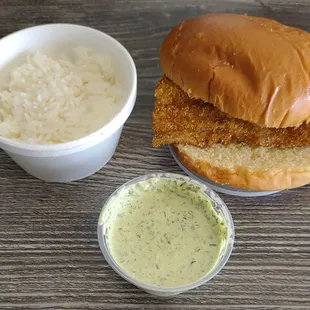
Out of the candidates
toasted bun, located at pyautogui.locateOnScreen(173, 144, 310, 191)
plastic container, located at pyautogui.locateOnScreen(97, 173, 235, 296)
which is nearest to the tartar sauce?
plastic container, located at pyautogui.locateOnScreen(97, 173, 235, 296)

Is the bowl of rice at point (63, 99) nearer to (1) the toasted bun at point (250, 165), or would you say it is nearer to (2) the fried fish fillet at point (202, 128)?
(2) the fried fish fillet at point (202, 128)

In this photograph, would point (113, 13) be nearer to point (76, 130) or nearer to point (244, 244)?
point (76, 130)

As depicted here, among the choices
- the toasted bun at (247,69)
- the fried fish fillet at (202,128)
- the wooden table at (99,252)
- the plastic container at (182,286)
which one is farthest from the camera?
the fried fish fillet at (202,128)

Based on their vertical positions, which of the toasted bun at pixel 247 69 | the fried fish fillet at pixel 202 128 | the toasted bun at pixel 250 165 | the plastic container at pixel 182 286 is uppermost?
the toasted bun at pixel 247 69

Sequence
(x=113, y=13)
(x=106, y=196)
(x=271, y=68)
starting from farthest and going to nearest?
(x=113, y=13), (x=106, y=196), (x=271, y=68)

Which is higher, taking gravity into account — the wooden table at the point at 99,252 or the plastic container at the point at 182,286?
the plastic container at the point at 182,286

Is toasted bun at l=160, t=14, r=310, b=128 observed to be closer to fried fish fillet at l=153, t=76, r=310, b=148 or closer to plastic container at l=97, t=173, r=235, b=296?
fried fish fillet at l=153, t=76, r=310, b=148

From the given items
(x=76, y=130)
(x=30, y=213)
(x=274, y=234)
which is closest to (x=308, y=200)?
(x=274, y=234)

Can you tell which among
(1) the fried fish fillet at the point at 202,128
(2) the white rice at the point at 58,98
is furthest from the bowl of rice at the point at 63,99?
(1) the fried fish fillet at the point at 202,128
